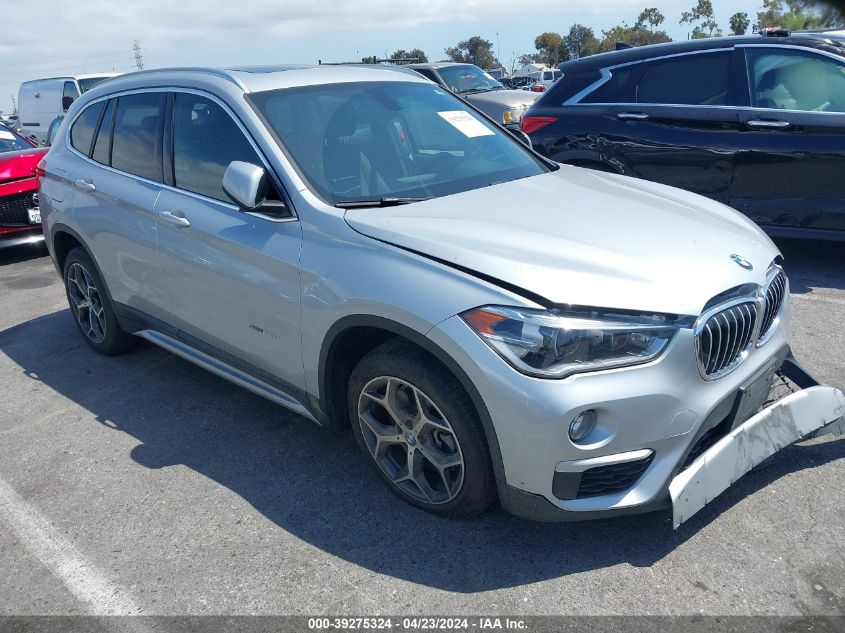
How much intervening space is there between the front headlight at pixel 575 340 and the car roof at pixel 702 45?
14.6 ft

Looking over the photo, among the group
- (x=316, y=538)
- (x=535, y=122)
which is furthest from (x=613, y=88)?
(x=316, y=538)

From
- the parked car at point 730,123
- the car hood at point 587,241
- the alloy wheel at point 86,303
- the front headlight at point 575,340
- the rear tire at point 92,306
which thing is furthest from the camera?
the parked car at point 730,123

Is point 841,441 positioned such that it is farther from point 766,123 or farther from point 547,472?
point 766,123

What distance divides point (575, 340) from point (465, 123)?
2067 mm

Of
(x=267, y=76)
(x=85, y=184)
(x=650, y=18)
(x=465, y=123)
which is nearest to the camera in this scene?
(x=267, y=76)

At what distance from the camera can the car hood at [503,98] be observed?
1305 centimetres

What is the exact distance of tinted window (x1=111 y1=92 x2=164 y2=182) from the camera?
14.4 feet

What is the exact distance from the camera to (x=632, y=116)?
6602 millimetres

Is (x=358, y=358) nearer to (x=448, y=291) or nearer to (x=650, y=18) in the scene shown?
(x=448, y=291)

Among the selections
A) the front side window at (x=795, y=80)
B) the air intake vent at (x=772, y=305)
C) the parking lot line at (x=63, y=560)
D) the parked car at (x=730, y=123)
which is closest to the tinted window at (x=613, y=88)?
the parked car at (x=730, y=123)

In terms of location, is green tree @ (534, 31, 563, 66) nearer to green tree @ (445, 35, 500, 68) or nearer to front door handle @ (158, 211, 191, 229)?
green tree @ (445, 35, 500, 68)

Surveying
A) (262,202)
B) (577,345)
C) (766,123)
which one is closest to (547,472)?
(577,345)

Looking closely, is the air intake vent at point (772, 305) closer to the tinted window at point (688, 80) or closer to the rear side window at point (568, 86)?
the tinted window at point (688, 80)

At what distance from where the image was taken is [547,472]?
2.73 metres
